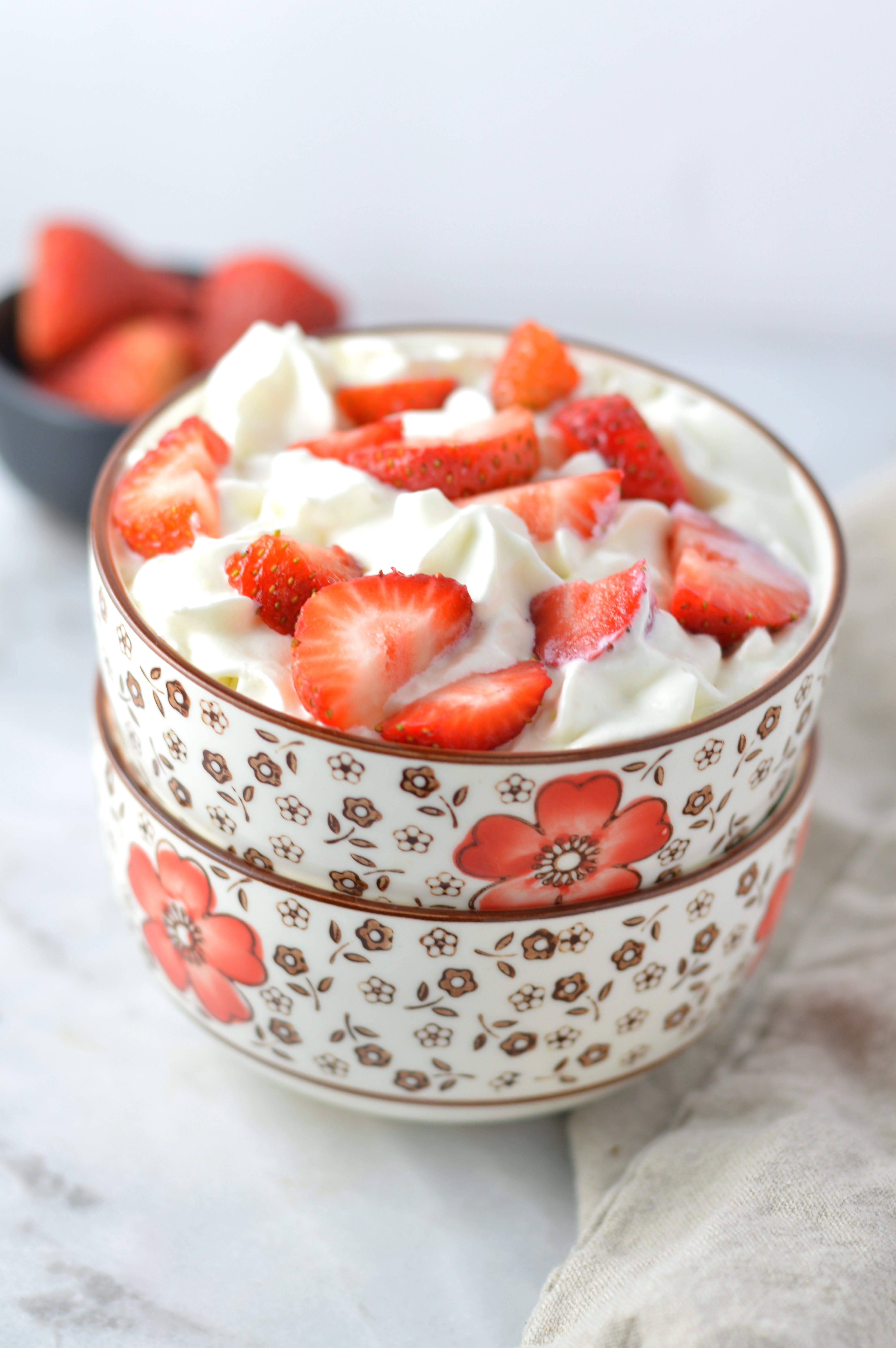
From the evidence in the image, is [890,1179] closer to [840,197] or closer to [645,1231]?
[645,1231]

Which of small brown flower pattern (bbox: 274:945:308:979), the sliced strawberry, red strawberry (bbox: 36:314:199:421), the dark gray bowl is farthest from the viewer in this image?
red strawberry (bbox: 36:314:199:421)

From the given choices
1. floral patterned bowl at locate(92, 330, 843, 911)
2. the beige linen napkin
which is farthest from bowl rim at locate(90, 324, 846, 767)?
the beige linen napkin

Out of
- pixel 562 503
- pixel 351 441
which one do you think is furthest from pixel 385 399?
pixel 562 503

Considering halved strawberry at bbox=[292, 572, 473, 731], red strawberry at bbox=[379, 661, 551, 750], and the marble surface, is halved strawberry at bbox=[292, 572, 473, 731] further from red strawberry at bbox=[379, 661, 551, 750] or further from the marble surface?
the marble surface

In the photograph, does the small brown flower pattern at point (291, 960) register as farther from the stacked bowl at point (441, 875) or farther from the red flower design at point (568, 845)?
the red flower design at point (568, 845)

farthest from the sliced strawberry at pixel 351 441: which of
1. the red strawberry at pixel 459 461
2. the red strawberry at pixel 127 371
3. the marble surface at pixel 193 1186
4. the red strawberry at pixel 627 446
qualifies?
the red strawberry at pixel 127 371
